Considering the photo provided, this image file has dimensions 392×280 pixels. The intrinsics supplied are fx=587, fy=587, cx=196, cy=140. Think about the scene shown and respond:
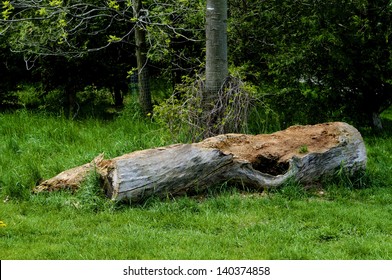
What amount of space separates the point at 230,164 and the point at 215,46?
2.18 m

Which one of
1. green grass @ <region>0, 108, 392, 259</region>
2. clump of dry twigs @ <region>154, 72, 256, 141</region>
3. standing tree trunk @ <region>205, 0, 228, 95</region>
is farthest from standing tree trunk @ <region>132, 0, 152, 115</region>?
green grass @ <region>0, 108, 392, 259</region>

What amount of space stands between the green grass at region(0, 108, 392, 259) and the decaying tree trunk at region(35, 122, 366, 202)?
5.9 inches

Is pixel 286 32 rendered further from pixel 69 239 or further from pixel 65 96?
pixel 69 239

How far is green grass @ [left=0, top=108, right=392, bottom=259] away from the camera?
4.87 metres

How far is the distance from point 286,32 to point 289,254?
5946mm

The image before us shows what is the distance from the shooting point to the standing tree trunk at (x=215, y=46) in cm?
790

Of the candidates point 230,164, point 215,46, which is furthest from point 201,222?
point 215,46

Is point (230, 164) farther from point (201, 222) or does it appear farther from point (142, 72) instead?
point (142, 72)

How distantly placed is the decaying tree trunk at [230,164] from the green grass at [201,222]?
15 centimetres

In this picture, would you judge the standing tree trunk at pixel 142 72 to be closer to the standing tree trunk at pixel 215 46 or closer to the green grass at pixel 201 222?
the standing tree trunk at pixel 215 46

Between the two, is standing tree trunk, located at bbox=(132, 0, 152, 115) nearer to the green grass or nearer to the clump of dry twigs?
the clump of dry twigs

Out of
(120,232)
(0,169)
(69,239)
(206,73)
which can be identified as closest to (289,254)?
(120,232)

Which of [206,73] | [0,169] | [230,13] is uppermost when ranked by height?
[230,13]

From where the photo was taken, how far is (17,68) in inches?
485
